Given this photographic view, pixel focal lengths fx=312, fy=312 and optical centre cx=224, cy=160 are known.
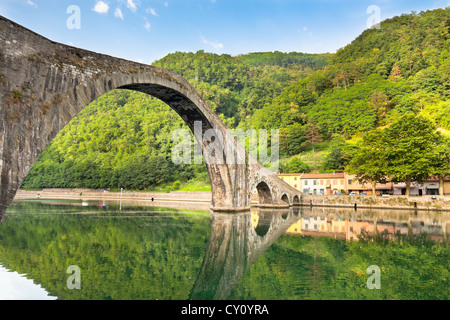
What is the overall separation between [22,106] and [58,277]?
16.5ft

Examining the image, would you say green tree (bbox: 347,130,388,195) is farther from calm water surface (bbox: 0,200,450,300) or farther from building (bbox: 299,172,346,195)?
calm water surface (bbox: 0,200,450,300)

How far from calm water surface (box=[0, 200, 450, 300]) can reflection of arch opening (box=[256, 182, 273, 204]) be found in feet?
55.7

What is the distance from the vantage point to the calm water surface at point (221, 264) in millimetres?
6762

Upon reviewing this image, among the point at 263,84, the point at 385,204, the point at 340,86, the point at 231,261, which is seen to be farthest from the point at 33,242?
the point at 263,84

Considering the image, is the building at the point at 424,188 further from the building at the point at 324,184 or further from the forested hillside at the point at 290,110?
the forested hillside at the point at 290,110

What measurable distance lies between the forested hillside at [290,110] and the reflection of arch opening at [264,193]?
23399 millimetres

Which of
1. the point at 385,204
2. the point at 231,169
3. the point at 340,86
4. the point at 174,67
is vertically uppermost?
the point at 174,67

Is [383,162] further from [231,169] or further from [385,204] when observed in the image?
[231,169]

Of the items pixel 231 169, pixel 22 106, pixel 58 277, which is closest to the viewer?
pixel 58 277

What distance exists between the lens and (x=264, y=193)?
3359 centimetres

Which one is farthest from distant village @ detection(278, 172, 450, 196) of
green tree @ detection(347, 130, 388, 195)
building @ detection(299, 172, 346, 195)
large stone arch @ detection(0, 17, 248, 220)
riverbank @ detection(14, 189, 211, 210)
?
large stone arch @ detection(0, 17, 248, 220)

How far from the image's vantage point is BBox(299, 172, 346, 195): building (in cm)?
4792


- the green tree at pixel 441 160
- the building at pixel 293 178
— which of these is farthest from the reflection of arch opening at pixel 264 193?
the building at pixel 293 178

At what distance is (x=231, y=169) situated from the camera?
Result: 25.4 metres
